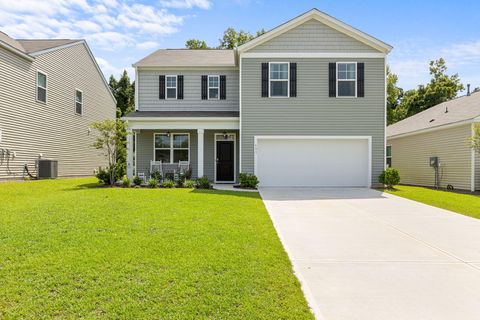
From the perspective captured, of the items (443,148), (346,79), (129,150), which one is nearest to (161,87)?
(129,150)

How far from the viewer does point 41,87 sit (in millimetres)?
14430

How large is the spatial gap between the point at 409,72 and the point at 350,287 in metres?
32.0

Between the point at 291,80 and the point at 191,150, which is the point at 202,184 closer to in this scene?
the point at 191,150

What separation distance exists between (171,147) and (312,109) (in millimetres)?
6620

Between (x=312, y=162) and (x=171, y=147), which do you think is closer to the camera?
(x=312, y=162)

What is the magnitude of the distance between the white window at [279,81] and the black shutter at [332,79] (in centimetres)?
175

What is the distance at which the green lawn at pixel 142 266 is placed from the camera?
9.46 ft

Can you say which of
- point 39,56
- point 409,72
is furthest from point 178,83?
point 409,72

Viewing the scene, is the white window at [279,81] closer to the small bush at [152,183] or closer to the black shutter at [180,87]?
the black shutter at [180,87]

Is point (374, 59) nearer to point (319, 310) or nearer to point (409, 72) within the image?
point (319, 310)

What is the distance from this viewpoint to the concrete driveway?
3117mm

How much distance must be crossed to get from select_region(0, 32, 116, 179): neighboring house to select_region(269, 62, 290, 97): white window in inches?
402

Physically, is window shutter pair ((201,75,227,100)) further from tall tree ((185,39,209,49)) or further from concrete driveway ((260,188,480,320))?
tall tree ((185,39,209,49))

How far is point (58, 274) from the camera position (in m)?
3.49
